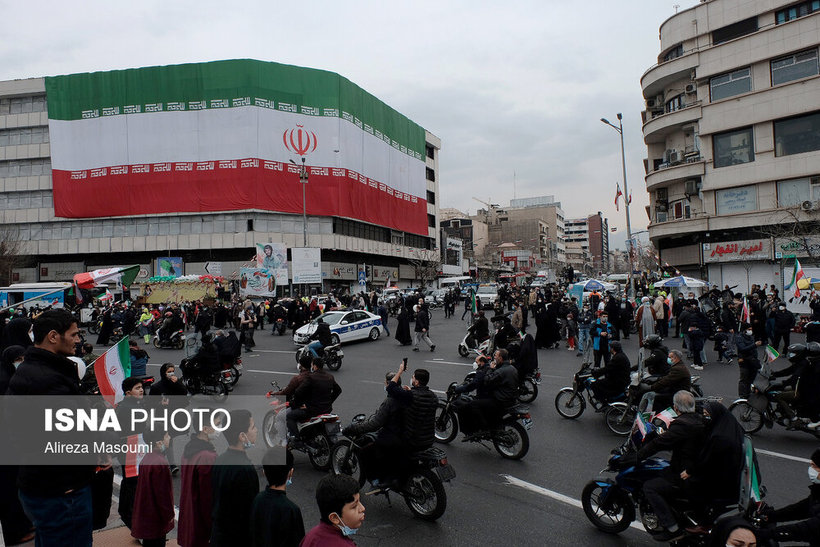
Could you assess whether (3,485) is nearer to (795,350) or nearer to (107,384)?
(107,384)

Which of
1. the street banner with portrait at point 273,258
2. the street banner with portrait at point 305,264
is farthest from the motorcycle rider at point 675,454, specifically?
the street banner with portrait at point 305,264

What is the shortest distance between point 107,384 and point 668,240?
38630 millimetres

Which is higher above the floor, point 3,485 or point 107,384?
point 107,384

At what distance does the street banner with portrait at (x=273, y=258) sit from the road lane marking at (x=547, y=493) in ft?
71.1

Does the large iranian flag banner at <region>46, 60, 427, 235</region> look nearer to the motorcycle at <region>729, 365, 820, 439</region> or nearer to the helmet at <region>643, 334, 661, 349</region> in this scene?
the helmet at <region>643, 334, 661, 349</region>

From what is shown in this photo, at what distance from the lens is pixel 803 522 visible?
3.44m

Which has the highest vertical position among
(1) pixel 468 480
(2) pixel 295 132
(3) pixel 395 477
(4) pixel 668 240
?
(2) pixel 295 132

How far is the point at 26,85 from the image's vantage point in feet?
166

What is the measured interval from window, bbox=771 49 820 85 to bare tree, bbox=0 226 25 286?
57442 millimetres

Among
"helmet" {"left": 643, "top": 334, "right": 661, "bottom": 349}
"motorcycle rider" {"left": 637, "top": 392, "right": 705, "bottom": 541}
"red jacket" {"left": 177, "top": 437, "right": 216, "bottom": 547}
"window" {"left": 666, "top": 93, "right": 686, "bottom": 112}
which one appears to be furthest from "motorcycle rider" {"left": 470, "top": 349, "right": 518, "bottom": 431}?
"window" {"left": 666, "top": 93, "right": 686, "bottom": 112}

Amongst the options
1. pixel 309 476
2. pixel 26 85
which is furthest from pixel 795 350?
pixel 26 85

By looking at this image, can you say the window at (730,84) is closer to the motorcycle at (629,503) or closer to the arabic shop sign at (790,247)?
the arabic shop sign at (790,247)

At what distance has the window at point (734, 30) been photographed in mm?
29938

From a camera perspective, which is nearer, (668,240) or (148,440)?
(148,440)
